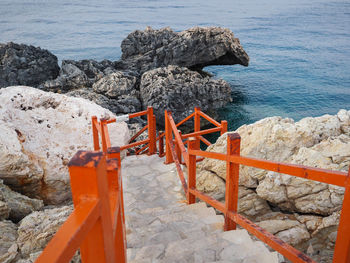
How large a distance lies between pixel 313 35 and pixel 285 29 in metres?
9.61

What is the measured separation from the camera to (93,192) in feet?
3.95

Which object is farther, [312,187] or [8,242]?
[312,187]

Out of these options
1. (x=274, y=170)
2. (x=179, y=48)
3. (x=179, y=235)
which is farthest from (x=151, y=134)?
(x=179, y=48)

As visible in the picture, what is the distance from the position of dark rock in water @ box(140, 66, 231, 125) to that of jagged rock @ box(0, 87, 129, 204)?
11802mm

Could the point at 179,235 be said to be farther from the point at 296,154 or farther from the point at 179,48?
the point at 179,48

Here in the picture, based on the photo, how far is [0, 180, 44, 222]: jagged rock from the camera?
14.8 feet

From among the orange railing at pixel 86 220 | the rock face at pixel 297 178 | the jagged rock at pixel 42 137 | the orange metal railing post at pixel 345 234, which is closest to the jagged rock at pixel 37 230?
the jagged rock at pixel 42 137

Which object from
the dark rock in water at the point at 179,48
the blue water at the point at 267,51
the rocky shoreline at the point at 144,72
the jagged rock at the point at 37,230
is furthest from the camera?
the blue water at the point at 267,51

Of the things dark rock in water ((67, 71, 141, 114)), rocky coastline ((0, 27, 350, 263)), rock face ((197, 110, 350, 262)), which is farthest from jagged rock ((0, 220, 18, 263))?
dark rock in water ((67, 71, 141, 114))

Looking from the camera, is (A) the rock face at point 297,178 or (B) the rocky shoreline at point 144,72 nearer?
(A) the rock face at point 297,178

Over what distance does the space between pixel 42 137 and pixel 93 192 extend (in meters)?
6.52

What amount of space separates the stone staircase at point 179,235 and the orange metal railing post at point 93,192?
75.3 inches

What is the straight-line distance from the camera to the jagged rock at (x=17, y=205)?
4504mm

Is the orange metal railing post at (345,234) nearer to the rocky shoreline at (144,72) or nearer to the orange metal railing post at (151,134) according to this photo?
the orange metal railing post at (151,134)
